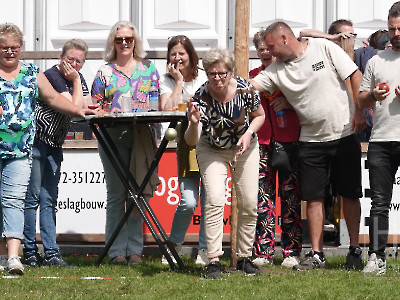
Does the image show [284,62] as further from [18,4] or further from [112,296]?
[18,4]

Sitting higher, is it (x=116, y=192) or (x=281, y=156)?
(x=281, y=156)

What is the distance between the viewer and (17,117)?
750 centimetres

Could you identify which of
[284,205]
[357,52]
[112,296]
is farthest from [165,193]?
[112,296]

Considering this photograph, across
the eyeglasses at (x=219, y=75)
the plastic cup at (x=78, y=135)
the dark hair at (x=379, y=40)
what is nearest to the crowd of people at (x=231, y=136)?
the eyeglasses at (x=219, y=75)

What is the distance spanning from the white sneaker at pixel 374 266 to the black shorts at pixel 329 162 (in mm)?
624

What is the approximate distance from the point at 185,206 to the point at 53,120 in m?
1.28

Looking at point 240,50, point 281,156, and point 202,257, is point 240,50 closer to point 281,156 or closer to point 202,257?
point 281,156

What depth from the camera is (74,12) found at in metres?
11.5

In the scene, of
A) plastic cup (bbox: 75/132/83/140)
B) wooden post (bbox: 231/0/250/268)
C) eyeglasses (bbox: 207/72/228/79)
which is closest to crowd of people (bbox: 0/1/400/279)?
eyeglasses (bbox: 207/72/228/79)

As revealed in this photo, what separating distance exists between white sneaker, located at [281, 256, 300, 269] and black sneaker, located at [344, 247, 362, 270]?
41 cm

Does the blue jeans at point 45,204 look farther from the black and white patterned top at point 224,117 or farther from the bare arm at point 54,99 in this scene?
the black and white patterned top at point 224,117

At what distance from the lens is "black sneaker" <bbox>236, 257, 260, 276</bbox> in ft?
24.3

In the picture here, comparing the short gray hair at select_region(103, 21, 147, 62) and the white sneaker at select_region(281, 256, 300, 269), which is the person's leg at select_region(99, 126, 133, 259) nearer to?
the short gray hair at select_region(103, 21, 147, 62)

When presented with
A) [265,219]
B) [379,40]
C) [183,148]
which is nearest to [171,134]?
[183,148]
